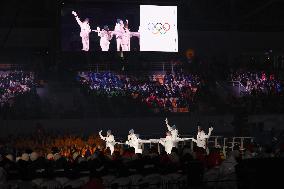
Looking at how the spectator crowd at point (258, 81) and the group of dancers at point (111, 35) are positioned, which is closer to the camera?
the spectator crowd at point (258, 81)

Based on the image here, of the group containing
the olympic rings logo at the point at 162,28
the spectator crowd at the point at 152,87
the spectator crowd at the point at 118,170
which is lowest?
the spectator crowd at the point at 118,170

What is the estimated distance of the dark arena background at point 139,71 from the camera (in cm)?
3127

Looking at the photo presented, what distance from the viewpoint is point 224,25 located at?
4138 centimetres

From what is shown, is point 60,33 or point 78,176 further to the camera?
point 60,33

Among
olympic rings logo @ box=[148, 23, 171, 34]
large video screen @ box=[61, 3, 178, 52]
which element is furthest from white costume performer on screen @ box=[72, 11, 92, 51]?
olympic rings logo @ box=[148, 23, 171, 34]

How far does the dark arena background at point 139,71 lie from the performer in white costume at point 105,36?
0.24 feet

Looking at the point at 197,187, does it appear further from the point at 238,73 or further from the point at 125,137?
the point at 238,73

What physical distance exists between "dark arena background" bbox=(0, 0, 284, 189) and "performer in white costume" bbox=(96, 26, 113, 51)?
73mm

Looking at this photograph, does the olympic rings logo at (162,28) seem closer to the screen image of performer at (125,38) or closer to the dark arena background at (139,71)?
the dark arena background at (139,71)

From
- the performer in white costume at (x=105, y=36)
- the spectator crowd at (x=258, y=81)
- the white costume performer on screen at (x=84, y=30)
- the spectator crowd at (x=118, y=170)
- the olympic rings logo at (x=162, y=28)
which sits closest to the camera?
the spectator crowd at (x=118, y=170)

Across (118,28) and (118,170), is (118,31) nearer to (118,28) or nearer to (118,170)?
(118,28)

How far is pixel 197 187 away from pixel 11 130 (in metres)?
20.8

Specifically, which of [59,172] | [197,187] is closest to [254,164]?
[197,187]

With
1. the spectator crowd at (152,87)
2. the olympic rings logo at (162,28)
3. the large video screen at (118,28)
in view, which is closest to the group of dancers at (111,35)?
the large video screen at (118,28)
